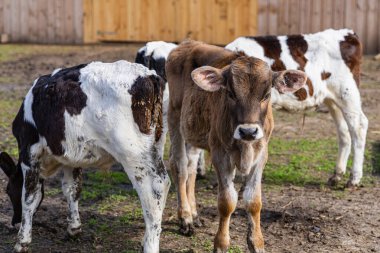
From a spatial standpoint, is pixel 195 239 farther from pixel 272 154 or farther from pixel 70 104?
pixel 272 154

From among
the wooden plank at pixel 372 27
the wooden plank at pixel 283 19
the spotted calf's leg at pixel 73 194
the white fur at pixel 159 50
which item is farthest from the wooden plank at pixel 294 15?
the spotted calf's leg at pixel 73 194

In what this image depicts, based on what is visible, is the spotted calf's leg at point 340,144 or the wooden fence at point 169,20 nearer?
the spotted calf's leg at point 340,144

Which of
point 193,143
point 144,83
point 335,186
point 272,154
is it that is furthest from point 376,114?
point 144,83

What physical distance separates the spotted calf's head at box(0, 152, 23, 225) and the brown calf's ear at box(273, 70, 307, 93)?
8.07ft

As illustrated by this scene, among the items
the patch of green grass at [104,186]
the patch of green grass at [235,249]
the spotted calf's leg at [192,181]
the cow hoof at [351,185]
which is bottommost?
the patch of green grass at [235,249]

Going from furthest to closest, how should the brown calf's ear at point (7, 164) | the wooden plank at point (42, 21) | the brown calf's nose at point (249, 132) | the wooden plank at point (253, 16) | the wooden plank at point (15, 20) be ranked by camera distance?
the wooden plank at point (15, 20) < the wooden plank at point (42, 21) < the wooden plank at point (253, 16) < the brown calf's ear at point (7, 164) < the brown calf's nose at point (249, 132)

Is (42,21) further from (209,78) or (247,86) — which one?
(247,86)

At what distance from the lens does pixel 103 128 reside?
6.92 metres

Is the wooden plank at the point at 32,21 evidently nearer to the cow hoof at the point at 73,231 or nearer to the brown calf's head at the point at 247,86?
the cow hoof at the point at 73,231

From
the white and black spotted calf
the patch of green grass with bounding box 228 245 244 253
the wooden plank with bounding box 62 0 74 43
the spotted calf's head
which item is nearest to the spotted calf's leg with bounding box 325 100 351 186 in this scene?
the white and black spotted calf

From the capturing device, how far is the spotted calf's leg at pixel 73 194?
7832 millimetres

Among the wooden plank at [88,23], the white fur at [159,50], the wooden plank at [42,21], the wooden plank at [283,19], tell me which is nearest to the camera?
the white fur at [159,50]

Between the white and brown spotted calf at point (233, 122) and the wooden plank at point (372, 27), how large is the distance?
41.3ft

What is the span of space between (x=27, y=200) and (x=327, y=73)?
4127mm
